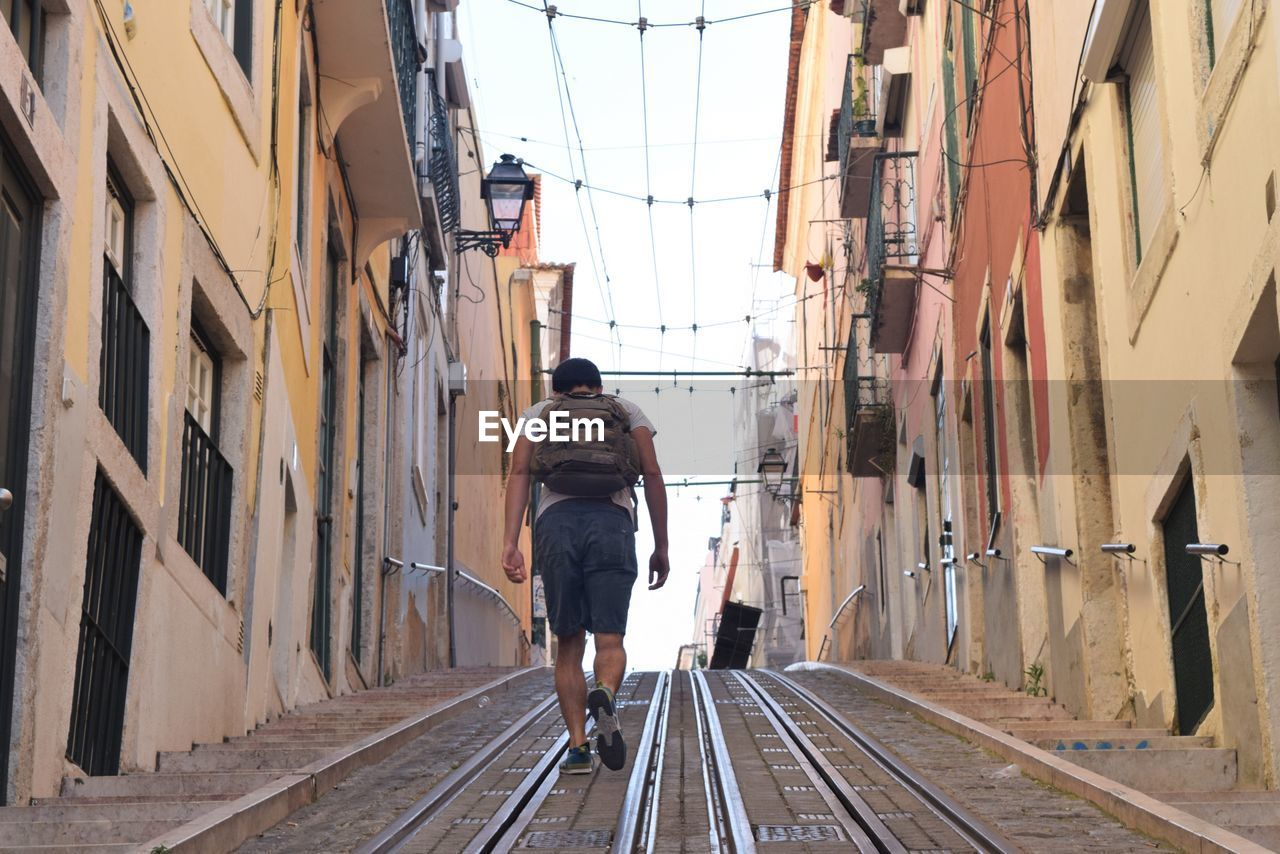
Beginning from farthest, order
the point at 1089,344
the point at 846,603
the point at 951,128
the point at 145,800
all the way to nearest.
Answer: the point at 846,603 → the point at 951,128 → the point at 1089,344 → the point at 145,800

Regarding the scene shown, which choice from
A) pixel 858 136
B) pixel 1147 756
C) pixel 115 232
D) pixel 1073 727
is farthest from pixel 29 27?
pixel 858 136

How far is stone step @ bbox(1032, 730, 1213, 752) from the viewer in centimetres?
721

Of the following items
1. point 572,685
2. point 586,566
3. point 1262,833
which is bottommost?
point 1262,833

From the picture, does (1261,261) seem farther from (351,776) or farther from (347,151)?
(347,151)

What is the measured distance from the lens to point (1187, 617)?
7.82m

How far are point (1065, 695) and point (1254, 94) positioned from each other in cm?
494

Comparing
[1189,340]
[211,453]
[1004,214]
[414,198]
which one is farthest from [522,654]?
[1189,340]

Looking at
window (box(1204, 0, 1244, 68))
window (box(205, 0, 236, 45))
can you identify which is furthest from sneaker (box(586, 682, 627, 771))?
window (box(205, 0, 236, 45))

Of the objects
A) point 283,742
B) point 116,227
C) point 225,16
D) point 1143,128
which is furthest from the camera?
point 225,16

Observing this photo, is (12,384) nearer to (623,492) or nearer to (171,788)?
(171,788)

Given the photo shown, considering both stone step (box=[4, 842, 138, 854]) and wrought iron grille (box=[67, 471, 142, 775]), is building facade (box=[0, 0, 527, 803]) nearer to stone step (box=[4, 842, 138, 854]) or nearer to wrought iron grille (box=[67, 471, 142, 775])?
wrought iron grille (box=[67, 471, 142, 775])

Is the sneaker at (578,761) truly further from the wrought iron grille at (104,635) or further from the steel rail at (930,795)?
the wrought iron grille at (104,635)

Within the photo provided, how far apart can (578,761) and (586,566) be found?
75cm

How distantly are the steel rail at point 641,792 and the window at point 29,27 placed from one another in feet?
10.1
